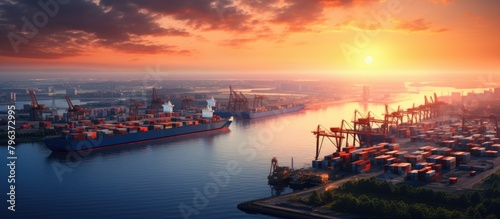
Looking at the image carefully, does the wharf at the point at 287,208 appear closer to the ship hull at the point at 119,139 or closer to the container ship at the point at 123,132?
the ship hull at the point at 119,139

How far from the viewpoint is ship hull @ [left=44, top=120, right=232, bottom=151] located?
27938mm

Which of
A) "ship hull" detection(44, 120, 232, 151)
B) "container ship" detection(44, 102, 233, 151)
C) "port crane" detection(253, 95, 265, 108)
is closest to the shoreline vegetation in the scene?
"ship hull" detection(44, 120, 232, 151)

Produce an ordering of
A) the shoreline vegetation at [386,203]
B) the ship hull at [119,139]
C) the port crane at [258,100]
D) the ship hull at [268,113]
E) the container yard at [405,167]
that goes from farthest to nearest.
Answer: the port crane at [258,100] < the ship hull at [268,113] < the ship hull at [119,139] < the container yard at [405,167] < the shoreline vegetation at [386,203]

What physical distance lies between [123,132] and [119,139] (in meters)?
0.83

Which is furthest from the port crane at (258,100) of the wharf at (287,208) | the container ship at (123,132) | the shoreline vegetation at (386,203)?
the shoreline vegetation at (386,203)

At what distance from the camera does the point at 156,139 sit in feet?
111

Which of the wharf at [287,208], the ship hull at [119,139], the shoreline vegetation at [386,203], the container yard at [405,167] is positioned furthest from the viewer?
→ the ship hull at [119,139]

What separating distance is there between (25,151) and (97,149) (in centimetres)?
412

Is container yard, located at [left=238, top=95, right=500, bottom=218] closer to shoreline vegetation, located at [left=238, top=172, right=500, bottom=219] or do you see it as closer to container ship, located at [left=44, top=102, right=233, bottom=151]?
shoreline vegetation, located at [left=238, top=172, right=500, bottom=219]

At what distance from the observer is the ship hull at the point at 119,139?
27.9 m

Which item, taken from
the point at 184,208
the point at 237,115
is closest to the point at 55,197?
the point at 184,208

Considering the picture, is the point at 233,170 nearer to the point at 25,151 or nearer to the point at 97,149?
the point at 97,149

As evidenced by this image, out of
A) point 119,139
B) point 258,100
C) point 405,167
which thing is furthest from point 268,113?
point 405,167

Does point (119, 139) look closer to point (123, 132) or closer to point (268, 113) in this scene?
point (123, 132)
